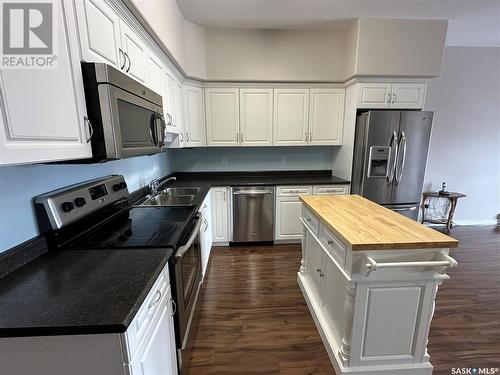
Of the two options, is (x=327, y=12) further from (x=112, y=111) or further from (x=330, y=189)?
(x=112, y=111)

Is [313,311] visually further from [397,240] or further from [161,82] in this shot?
[161,82]

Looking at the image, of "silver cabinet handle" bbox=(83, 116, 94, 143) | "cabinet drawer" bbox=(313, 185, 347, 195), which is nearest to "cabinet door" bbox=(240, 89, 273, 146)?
"cabinet drawer" bbox=(313, 185, 347, 195)

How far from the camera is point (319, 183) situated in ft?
10.3

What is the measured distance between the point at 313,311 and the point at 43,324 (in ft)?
5.92

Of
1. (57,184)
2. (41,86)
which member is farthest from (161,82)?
(41,86)

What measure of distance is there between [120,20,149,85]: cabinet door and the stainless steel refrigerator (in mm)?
2496

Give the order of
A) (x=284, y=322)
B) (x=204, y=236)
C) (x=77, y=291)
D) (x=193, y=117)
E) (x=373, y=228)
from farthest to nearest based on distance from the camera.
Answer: (x=193, y=117) < (x=204, y=236) < (x=284, y=322) < (x=373, y=228) < (x=77, y=291)

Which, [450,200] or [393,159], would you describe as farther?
[450,200]

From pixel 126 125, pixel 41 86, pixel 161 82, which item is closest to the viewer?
pixel 41 86

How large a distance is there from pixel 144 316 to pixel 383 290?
1259 millimetres

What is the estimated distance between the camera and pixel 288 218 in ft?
10.7

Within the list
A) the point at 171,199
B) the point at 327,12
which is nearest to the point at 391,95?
the point at 327,12

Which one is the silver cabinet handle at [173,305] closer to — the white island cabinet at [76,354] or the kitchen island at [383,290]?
the white island cabinet at [76,354]

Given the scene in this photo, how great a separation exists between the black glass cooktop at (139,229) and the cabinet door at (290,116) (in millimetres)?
1950
